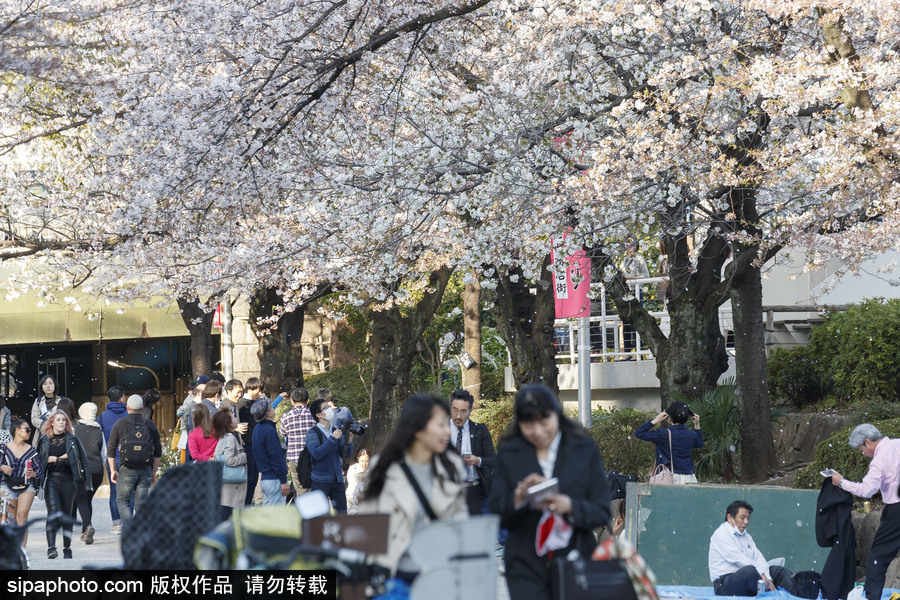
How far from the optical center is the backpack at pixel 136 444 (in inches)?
485

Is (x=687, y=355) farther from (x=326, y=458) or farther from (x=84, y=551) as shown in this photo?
(x=84, y=551)

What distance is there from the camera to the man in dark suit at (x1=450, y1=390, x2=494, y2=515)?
9234 millimetres

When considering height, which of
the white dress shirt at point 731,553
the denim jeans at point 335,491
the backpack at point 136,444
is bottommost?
the white dress shirt at point 731,553

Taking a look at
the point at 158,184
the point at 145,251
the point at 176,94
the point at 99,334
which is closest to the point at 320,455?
the point at 158,184

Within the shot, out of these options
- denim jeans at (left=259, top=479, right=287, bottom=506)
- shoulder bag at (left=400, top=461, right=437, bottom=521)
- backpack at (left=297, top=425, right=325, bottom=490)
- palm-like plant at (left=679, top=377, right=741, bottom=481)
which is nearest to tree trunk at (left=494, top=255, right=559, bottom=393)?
palm-like plant at (left=679, top=377, right=741, bottom=481)

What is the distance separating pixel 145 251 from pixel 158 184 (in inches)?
271

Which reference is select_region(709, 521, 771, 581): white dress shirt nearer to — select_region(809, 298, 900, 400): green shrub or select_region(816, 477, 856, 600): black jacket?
select_region(816, 477, 856, 600): black jacket

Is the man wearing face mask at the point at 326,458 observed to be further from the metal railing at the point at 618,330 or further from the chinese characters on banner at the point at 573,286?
the metal railing at the point at 618,330

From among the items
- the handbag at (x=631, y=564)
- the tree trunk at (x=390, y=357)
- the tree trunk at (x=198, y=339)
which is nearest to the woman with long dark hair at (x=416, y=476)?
the handbag at (x=631, y=564)

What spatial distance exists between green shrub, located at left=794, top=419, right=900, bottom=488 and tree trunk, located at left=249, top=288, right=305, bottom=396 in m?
12.2

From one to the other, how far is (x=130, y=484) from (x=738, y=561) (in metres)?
7.21

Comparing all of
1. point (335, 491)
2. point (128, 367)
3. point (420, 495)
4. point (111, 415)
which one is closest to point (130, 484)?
point (111, 415)

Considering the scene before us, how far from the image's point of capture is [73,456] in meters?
11.5

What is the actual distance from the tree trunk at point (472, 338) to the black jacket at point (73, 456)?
33.9ft
